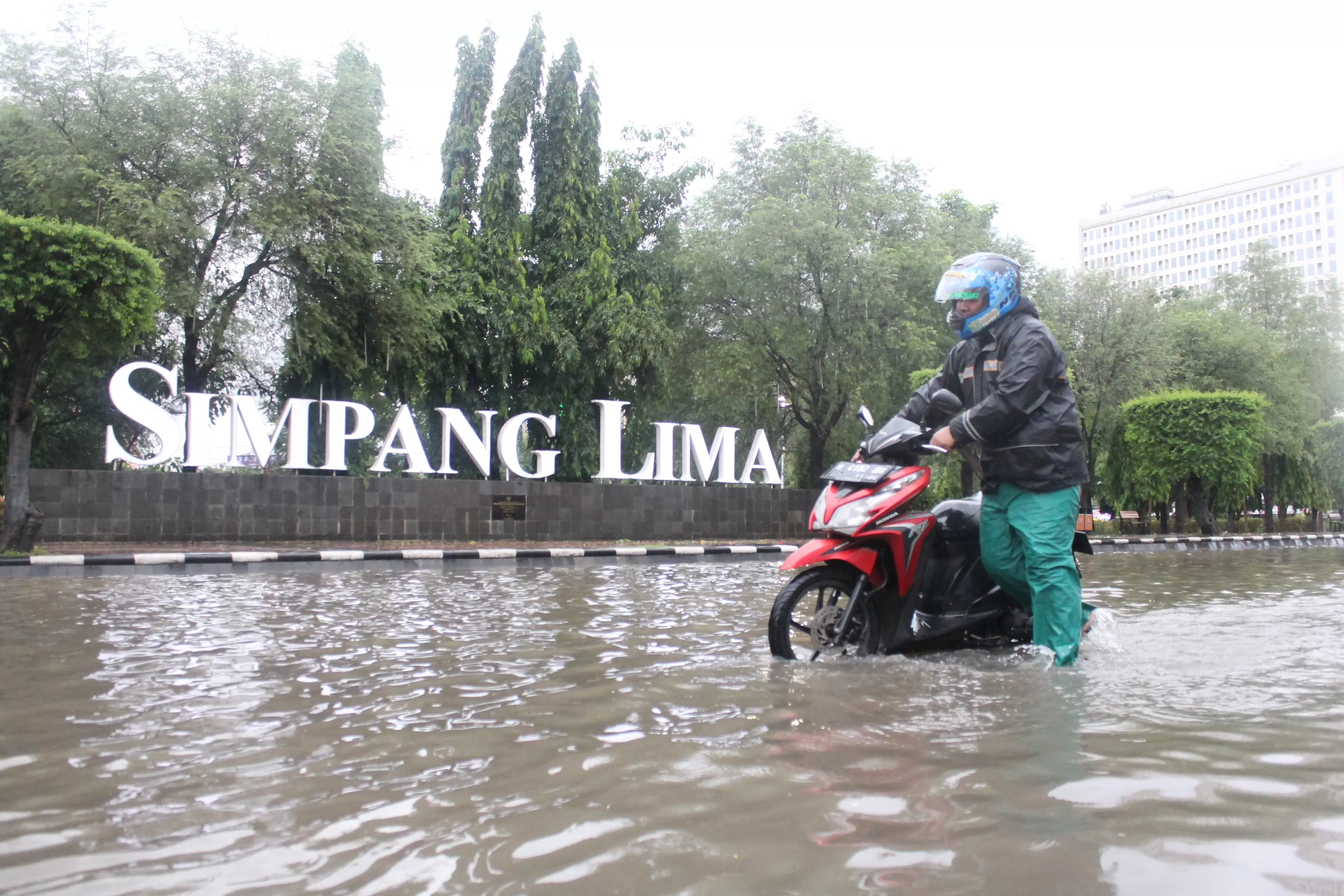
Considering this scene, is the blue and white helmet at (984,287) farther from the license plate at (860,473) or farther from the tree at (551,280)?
the tree at (551,280)

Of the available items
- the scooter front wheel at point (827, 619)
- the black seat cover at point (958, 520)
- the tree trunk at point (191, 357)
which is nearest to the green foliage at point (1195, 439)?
the tree trunk at point (191, 357)

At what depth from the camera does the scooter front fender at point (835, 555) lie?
4586 millimetres

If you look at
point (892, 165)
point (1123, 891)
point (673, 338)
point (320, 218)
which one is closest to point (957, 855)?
point (1123, 891)

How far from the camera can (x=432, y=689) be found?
4.19 m

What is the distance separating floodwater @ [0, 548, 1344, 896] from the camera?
216 centimetres

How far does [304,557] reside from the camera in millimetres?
13070

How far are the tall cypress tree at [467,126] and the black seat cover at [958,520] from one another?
21.9m

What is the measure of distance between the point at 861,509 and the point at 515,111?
2221 cm

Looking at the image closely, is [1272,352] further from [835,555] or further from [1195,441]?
[835,555]

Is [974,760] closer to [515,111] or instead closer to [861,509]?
[861,509]

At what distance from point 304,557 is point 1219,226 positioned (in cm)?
15440

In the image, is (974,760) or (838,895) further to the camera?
(974,760)

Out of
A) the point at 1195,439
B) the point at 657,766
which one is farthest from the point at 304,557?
the point at 1195,439

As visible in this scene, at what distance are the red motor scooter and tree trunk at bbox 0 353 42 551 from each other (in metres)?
11.9
